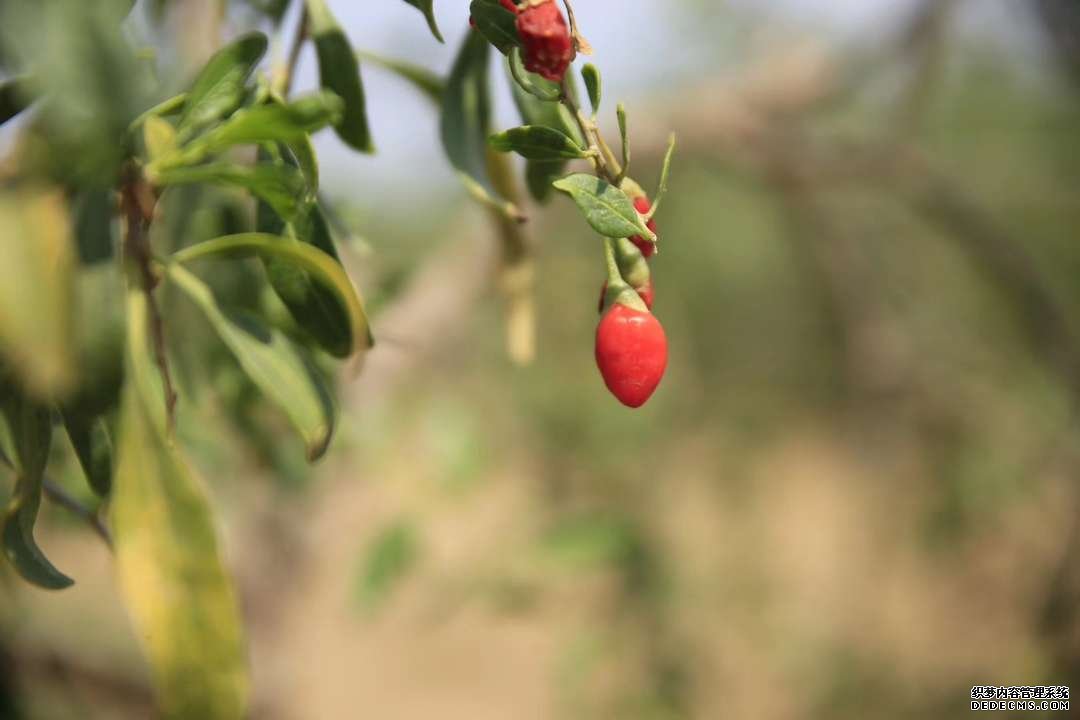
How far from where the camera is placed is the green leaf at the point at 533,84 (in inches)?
15.0

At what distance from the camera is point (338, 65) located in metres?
0.49

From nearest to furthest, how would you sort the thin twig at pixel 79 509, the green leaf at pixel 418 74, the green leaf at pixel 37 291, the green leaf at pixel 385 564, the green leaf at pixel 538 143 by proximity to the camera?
the green leaf at pixel 37 291, the green leaf at pixel 538 143, the thin twig at pixel 79 509, the green leaf at pixel 418 74, the green leaf at pixel 385 564

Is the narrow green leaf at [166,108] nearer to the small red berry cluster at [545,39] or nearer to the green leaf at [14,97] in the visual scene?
the green leaf at [14,97]

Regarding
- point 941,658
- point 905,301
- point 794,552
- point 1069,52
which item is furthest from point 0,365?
point 794,552

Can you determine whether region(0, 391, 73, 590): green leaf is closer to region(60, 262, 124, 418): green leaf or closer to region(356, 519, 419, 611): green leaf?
region(60, 262, 124, 418): green leaf

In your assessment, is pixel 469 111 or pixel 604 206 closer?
pixel 604 206

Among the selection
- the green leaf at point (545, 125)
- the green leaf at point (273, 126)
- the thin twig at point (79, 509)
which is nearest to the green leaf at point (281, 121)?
the green leaf at point (273, 126)

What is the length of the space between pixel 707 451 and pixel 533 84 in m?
3.37

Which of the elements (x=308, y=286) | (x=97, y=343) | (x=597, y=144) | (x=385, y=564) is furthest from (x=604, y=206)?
(x=385, y=564)

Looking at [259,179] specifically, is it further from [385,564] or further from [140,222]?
[385,564]

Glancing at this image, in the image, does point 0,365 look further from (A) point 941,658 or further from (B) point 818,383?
(B) point 818,383

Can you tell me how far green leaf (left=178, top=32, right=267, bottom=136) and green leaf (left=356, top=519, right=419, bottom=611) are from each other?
40.6 inches

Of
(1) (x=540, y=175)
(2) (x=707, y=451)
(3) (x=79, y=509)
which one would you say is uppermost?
(1) (x=540, y=175)

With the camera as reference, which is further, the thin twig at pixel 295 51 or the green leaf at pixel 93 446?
the thin twig at pixel 295 51
